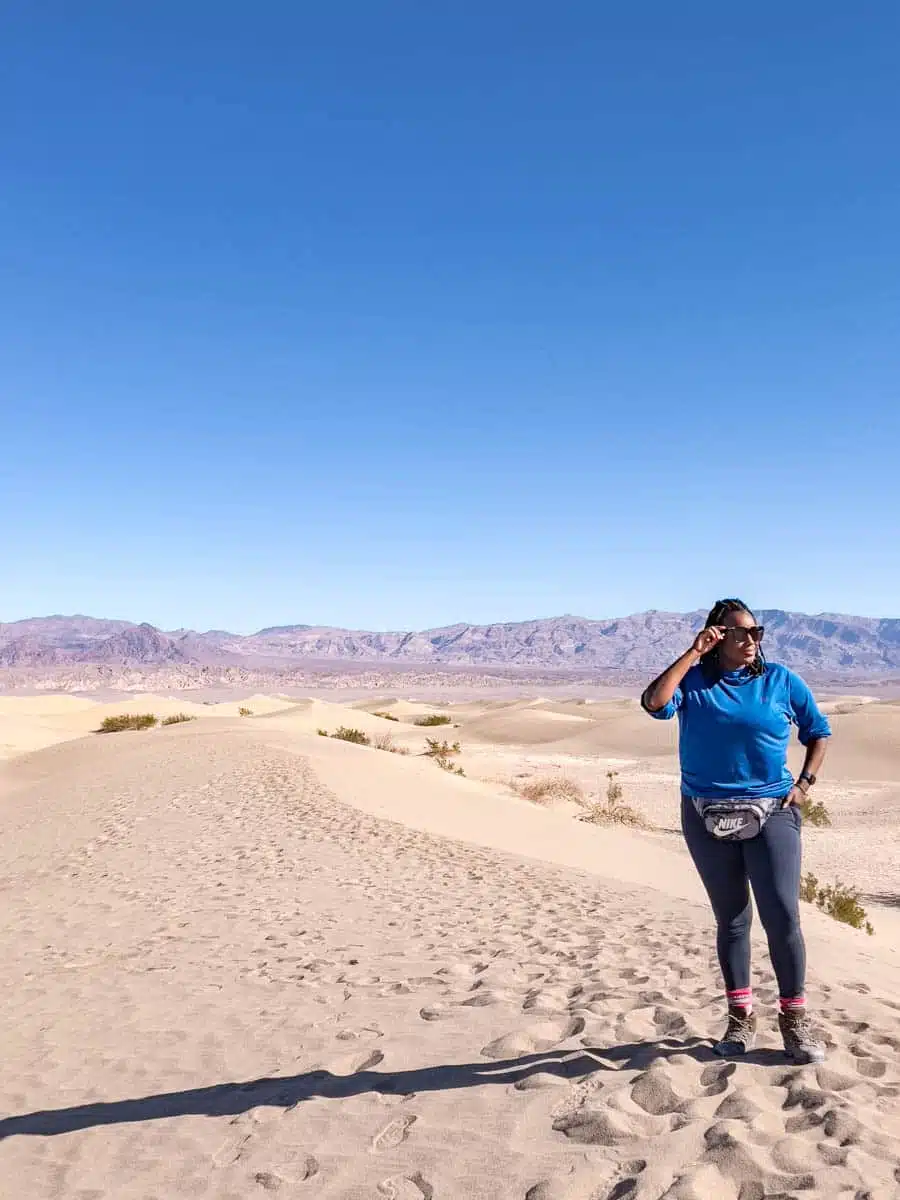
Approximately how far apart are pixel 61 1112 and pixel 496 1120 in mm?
2300

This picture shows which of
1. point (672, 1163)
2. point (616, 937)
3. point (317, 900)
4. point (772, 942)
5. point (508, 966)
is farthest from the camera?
point (317, 900)

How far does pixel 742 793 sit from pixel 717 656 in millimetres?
636

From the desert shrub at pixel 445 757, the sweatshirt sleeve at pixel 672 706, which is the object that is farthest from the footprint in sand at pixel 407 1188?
the desert shrub at pixel 445 757

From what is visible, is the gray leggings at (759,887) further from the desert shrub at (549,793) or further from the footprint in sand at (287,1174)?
the desert shrub at (549,793)

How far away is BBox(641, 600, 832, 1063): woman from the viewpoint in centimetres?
417

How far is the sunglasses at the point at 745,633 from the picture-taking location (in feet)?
14.1

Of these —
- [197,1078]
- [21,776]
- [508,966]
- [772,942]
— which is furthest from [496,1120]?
[21,776]

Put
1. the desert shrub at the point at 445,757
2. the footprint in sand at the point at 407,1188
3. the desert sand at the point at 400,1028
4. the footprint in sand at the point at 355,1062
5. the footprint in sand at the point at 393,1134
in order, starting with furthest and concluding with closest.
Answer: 1. the desert shrub at the point at 445,757
2. the footprint in sand at the point at 355,1062
3. the footprint in sand at the point at 393,1134
4. the desert sand at the point at 400,1028
5. the footprint in sand at the point at 407,1188

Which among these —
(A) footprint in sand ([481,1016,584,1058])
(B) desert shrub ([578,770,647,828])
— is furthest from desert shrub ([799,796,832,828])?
(A) footprint in sand ([481,1016,584,1058])

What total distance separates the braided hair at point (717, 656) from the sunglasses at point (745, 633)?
6cm

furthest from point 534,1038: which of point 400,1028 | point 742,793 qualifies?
point 742,793

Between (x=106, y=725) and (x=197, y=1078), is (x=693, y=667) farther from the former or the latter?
(x=106, y=725)

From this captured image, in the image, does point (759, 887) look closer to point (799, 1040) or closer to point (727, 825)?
point (727, 825)

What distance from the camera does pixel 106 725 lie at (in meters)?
42.9
